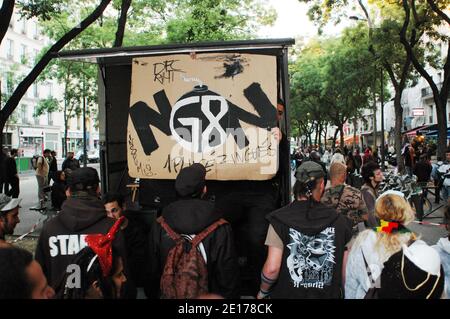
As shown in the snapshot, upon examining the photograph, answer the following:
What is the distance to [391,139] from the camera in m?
56.1

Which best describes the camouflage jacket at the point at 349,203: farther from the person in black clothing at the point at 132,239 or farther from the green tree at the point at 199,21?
the green tree at the point at 199,21

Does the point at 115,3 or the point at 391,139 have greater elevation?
the point at 115,3

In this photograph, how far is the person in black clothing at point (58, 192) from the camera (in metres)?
9.06

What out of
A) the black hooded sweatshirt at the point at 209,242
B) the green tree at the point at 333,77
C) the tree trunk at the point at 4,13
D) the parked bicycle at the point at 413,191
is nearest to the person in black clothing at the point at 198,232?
the black hooded sweatshirt at the point at 209,242

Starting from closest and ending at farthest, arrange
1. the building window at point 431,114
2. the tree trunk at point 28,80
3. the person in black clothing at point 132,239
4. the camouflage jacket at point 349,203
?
the person in black clothing at point 132,239 < the camouflage jacket at point 349,203 < the tree trunk at point 28,80 < the building window at point 431,114

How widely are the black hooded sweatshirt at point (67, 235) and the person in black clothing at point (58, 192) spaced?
6438 millimetres

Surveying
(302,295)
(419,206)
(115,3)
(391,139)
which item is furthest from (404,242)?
(391,139)

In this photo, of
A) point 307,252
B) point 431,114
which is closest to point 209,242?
point 307,252

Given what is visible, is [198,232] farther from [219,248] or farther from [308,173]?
[308,173]

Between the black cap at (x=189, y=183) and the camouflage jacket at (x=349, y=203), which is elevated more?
the black cap at (x=189, y=183)

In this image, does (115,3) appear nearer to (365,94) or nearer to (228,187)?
(228,187)

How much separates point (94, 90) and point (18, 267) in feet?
96.5

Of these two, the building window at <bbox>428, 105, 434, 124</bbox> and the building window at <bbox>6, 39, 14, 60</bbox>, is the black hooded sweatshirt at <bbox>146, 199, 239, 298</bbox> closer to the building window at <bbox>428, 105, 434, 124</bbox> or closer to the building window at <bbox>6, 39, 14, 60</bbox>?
the building window at <bbox>428, 105, 434, 124</bbox>

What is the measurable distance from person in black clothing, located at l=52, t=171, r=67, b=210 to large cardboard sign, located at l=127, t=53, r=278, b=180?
4611mm
